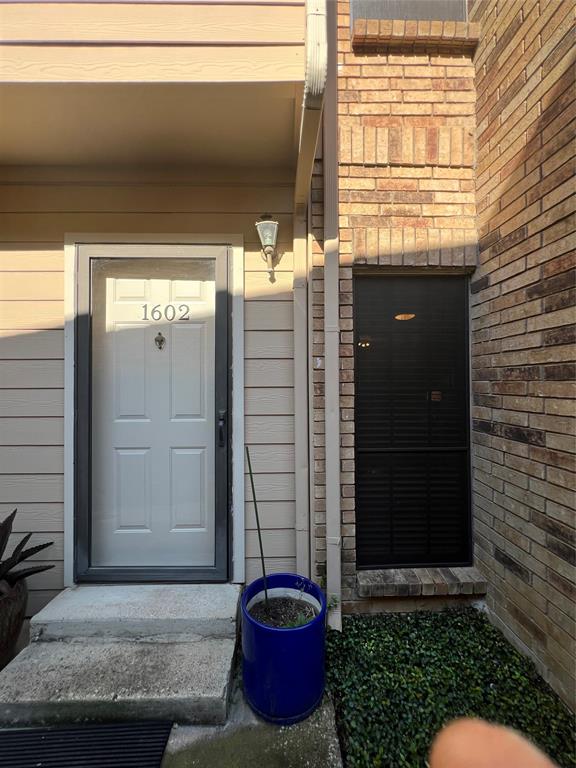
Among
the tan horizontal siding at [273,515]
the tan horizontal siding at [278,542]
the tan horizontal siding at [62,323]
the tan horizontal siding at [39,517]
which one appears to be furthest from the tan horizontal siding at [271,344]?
the tan horizontal siding at [39,517]

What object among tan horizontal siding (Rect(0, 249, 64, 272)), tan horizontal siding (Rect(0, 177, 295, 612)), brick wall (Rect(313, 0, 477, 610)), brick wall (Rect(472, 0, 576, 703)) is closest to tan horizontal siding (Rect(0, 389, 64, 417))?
tan horizontal siding (Rect(0, 177, 295, 612))

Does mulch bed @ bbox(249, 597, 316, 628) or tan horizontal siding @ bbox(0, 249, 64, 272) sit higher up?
tan horizontal siding @ bbox(0, 249, 64, 272)

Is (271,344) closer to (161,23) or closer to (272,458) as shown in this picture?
(272,458)

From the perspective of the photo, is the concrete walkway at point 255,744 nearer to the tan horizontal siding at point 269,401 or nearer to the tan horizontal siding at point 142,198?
the tan horizontal siding at point 269,401

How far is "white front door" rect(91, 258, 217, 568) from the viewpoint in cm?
225

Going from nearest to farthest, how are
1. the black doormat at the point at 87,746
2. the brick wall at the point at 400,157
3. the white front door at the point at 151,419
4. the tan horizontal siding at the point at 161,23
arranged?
1. the black doormat at the point at 87,746
2. the tan horizontal siding at the point at 161,23
3. the brick wall at the point at 400,157
4. the white front door at the point at 151,419

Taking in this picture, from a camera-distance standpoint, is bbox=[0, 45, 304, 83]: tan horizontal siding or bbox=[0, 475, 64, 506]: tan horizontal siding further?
bbox=[0, 475, 64, 506]: tan horizontal siding

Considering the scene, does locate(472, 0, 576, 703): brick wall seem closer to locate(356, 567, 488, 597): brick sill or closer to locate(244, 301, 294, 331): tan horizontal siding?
locate(356, 567, 488, 597): brick sill

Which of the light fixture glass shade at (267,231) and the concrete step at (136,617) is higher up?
the light fixture glass shade at (267,231)

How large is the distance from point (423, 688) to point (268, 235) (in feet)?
7.28

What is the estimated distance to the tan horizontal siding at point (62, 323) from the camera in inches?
85.6

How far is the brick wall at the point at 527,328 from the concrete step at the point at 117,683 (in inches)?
56.0

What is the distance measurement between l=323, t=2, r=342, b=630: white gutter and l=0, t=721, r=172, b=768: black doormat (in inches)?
37.6

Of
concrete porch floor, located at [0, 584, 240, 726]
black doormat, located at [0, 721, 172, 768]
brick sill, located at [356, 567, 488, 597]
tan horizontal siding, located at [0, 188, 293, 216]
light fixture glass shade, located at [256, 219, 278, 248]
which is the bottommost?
black doormat, located at [0, 721, 172, 768]
